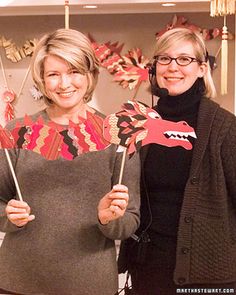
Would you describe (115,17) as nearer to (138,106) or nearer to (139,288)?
(138,106)

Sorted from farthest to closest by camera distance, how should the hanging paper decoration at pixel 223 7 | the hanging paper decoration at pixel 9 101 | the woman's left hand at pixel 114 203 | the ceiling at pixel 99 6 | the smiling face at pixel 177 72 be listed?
the hanging paper decoration at pixel 9 101 < the ceiling at pixel 99 6 < the hanging paper decoration at pixel 223 7 < the smiling face at pixel 177 72 < the woman's left hand at pixel 114 203

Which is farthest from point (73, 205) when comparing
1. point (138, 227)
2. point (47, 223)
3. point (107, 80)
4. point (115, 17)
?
point (115, 17)

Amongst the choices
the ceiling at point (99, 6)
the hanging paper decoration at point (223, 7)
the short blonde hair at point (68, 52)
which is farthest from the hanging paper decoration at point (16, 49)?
the short blonde hair at point (68, 52)

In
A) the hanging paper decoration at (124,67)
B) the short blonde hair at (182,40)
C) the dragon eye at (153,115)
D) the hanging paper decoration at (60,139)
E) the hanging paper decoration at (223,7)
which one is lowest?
the hanging paper decoration at (60,139)

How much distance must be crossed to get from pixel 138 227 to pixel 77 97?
32 centimetres

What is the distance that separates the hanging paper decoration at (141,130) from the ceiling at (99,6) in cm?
72

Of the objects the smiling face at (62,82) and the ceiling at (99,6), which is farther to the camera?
the ceiling at (99,6)

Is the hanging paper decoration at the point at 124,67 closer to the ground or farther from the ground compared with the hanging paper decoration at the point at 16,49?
farther from the ground

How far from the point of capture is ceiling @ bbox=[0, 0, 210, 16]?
5.83 ft

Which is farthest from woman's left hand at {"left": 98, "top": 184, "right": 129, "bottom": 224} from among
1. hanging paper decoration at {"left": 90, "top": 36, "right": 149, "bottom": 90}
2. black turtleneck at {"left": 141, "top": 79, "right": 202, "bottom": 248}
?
hanging paper decoration at {"left": 90, "top": 36, "right": 149, "bottom": 90}

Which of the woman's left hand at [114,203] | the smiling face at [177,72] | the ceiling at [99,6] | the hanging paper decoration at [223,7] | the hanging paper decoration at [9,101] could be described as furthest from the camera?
the hanging paper decoration at [9,101]

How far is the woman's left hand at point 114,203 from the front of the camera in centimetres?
108

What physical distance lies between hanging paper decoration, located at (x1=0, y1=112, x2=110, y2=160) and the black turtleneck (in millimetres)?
147

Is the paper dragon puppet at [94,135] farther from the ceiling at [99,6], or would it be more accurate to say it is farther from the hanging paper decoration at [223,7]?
the ceiling at [99,6]
